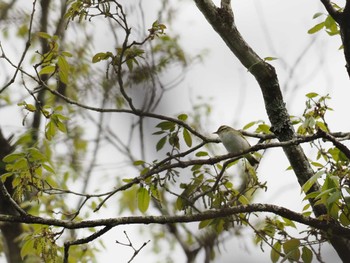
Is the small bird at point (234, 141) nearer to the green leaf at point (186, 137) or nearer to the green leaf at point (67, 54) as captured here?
the green leaf at point (186, 137)

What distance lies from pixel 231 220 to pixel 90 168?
3.16m

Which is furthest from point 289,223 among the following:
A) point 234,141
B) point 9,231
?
point 9,231

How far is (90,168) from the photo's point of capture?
519 cm

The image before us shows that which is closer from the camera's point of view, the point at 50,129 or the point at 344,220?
the point at 344,220

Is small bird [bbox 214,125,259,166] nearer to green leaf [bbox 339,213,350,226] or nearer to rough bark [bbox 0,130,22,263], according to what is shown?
green leaf [bbox 339,213,350,226]

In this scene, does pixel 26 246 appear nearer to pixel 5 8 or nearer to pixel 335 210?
pixel 335 210

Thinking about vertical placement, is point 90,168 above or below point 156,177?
above

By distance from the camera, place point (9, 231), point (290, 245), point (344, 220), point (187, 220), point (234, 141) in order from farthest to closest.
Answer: point (9, 231) < point (234, 141) < point (290, 245) < point (344, 220) < point (187, 220)

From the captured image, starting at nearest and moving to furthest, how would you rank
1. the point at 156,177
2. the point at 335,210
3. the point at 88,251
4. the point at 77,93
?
the point at 335,210 < the point at 156,177 < the point at 88,251 < the point at 77,93

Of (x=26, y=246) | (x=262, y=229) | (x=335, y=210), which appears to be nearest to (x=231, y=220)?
(x=262, y=229)

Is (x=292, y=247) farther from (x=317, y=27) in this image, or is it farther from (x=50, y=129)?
(x=50, y=129)

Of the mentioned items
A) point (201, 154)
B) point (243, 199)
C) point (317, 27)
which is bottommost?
point (243, 199)

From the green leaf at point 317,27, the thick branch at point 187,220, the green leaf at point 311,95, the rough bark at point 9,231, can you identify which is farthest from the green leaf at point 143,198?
the rough bark at point 9,231

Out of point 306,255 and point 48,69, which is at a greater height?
point 48,69
